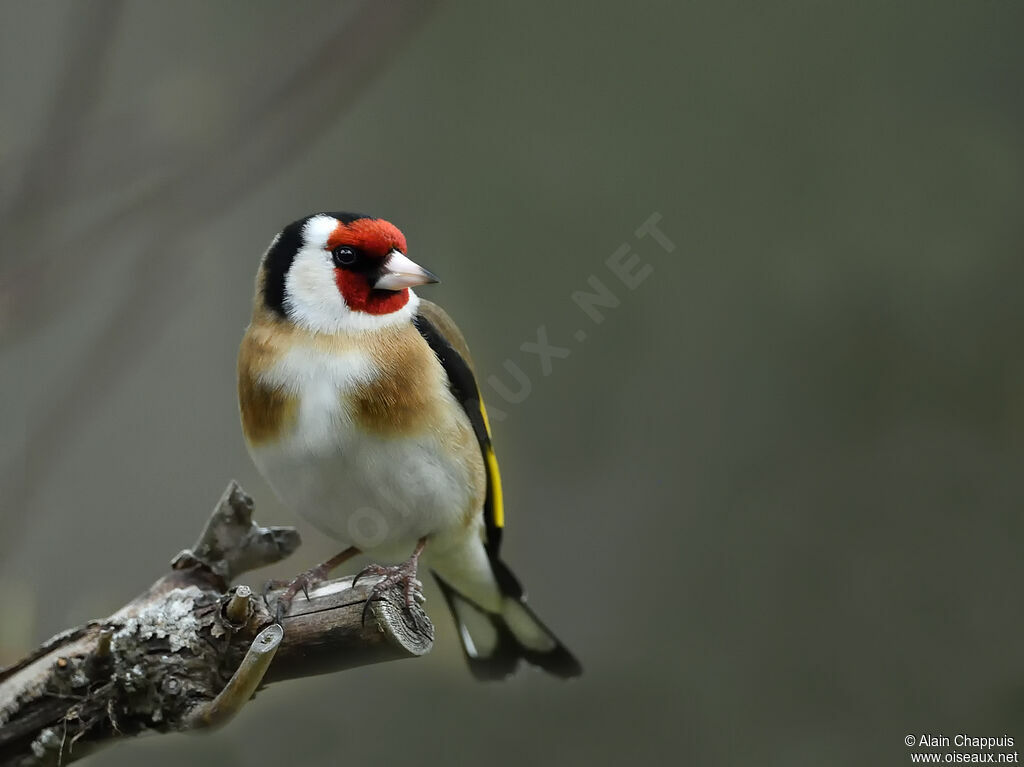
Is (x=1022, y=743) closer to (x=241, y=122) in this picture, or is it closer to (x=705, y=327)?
(x=705, y=327)

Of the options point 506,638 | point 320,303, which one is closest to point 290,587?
point 320,303

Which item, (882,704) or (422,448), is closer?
(422,448)

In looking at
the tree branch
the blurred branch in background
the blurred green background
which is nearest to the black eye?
the blurred branch in background

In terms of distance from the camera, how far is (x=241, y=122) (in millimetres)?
2354

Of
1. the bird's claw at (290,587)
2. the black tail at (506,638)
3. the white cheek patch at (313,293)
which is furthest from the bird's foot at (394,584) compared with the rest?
the black tail at (506,638)

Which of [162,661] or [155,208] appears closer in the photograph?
[155,208]

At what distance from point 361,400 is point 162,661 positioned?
2.78ft

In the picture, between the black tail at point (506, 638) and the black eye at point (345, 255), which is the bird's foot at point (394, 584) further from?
the black tail at point (506, 638)

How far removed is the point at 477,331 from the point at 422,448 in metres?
2.20

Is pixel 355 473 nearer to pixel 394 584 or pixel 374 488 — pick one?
pixel 374 488

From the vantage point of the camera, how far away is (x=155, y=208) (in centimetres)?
230

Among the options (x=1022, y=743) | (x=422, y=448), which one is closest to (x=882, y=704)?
(x=1022, y=743)

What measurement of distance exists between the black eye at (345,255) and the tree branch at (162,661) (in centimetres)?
100

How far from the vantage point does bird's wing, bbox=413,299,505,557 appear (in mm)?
3449
